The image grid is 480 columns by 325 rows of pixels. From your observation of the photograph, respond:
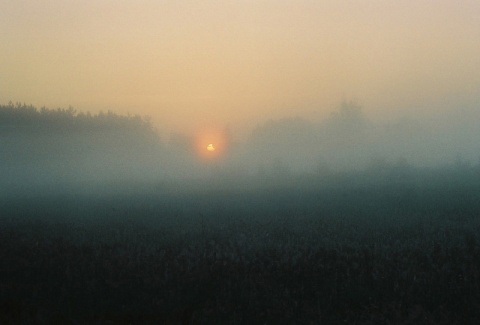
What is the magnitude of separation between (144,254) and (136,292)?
288 cm

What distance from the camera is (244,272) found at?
11.1m

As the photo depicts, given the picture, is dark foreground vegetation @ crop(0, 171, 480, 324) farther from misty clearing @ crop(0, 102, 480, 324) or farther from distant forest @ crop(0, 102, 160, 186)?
distant forest @ crop(0, 102, 160, 186)

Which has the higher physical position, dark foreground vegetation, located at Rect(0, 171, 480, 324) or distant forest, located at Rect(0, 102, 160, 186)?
distant forest, located at Rect(0, 102, 160, 186)

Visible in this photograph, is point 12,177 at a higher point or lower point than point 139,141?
lower

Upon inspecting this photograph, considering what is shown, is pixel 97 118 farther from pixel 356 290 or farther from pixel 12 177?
pixel 356 290

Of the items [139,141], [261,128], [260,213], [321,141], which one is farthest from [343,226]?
[261,128]

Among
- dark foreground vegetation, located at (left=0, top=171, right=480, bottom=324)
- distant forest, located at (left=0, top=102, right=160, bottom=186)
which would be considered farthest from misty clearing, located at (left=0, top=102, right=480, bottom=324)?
distant forest, located at (left=0, top=102, right=160, bottom=186)

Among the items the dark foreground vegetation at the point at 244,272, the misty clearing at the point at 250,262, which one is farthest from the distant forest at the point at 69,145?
the dark foreground vegetation at the point at 244,272

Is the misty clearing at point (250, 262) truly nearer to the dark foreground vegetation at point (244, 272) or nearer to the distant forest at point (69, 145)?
the dark foreground vegetation at point (244, 272)

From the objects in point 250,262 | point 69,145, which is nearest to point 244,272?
point 250,262

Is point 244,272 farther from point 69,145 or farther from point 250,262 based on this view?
point 69,145

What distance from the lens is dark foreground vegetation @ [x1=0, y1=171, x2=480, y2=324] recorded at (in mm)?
8758

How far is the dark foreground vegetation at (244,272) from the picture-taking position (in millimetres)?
8758

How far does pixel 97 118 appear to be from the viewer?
284ft
